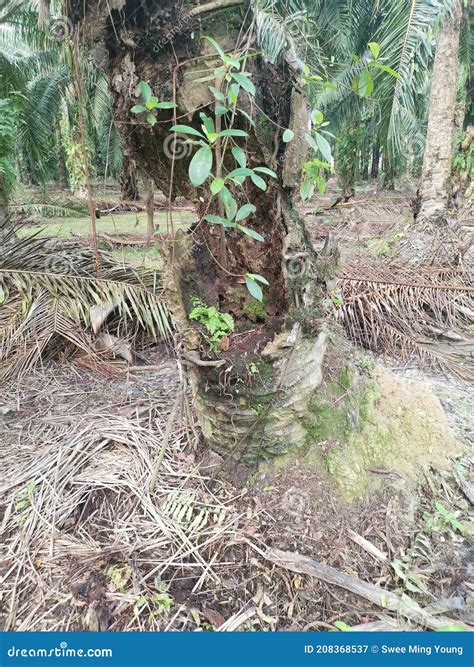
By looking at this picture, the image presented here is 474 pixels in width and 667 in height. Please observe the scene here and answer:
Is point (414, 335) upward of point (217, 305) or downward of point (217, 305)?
downward

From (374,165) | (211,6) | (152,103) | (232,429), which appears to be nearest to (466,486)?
(232,429)

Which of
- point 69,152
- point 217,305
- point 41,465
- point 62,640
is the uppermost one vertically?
point 69,152

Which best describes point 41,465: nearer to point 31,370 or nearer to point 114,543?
point 114,543

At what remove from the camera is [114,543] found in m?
1.36

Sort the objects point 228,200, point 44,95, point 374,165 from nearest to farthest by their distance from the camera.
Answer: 1. point 228,200
2. point 44,95
3. point 374,165

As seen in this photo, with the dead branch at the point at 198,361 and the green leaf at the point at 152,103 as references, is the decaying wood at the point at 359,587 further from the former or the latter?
the green leaf at the point at 152,103

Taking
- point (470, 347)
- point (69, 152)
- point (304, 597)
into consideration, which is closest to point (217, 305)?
point (304, 597)

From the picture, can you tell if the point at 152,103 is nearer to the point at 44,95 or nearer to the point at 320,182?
the point at 320,182

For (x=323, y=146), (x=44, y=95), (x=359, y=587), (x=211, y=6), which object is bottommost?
(x=359, y=587)

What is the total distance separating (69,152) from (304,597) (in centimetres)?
1212

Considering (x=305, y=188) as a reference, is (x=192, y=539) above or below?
below

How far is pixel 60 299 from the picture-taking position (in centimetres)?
256

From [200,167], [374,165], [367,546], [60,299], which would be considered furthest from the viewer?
[374,165]

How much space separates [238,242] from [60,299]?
59.3 inches
